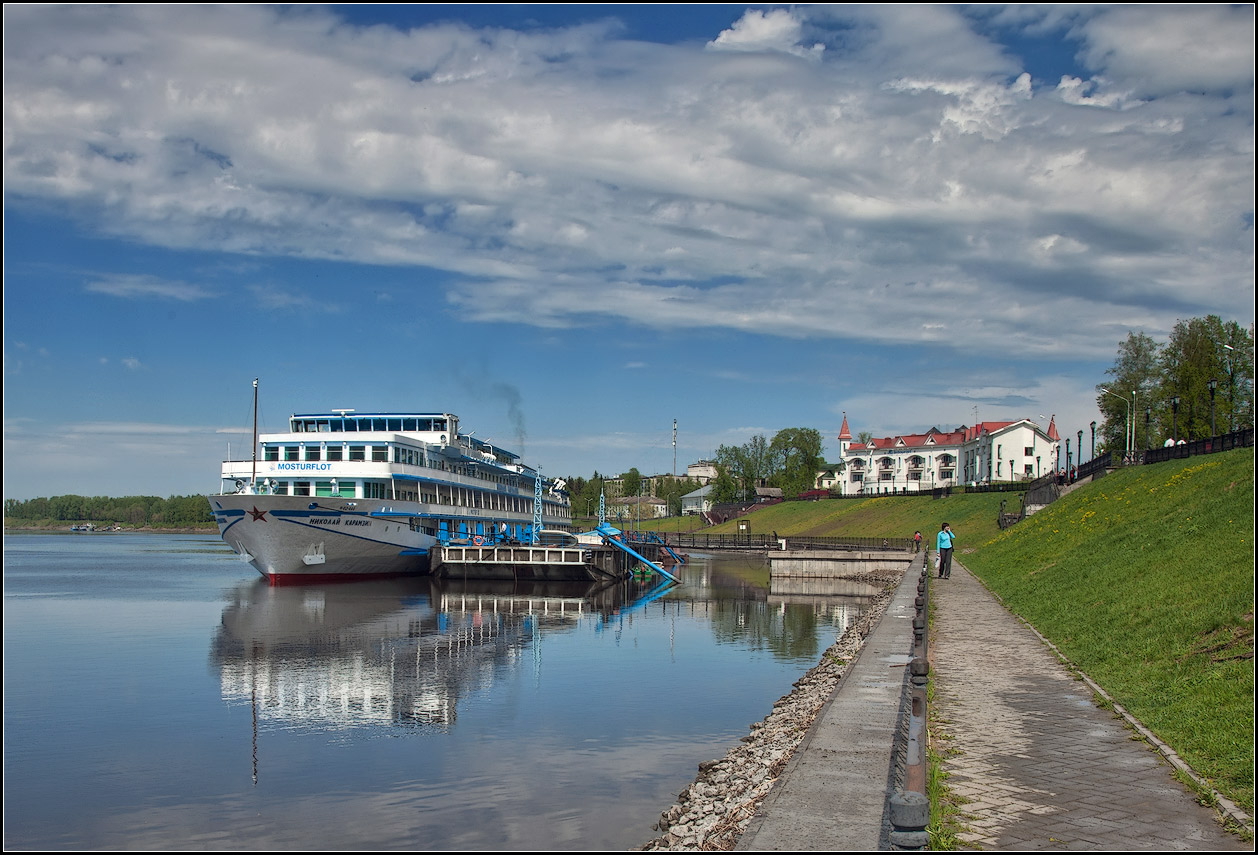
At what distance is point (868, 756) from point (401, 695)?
13781mm

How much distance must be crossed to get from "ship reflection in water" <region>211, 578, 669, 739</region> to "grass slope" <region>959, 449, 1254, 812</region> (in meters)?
12.4

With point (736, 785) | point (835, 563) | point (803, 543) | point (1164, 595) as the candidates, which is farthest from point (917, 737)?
point (803, 543)

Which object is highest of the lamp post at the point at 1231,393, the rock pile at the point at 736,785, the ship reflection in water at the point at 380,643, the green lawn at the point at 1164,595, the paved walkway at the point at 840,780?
the lamp post at the point at 1231,393

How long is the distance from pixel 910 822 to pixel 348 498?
1933 inches

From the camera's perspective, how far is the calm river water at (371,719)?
1308 cm

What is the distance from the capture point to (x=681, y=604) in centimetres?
4622

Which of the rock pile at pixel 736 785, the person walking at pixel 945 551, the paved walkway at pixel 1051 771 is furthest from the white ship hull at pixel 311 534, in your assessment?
the paved walkway at pixel 1051 771

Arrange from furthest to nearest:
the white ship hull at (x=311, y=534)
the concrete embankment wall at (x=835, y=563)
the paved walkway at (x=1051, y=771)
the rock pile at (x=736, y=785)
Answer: the concrete embankment wall at (x=835, y=563), the white ship hull at (x=311, y=534), the rock pile at (x=736, y=785), the paved walkway at (x=1051, y=771)

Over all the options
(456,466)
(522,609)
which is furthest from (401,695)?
(456,466)

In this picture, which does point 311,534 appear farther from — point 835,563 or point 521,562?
point 835,563

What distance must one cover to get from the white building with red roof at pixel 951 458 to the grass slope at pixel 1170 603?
80315 millimetres

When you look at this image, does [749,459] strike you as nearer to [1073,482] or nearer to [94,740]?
[1073,482]

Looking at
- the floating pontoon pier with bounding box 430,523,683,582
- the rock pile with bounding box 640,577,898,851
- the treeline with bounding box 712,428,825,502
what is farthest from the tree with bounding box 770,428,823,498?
the rock pile with bounding box 640,577,898,851

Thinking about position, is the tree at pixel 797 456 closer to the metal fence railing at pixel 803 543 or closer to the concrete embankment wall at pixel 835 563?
the metal fence railing at pixel 803 543
